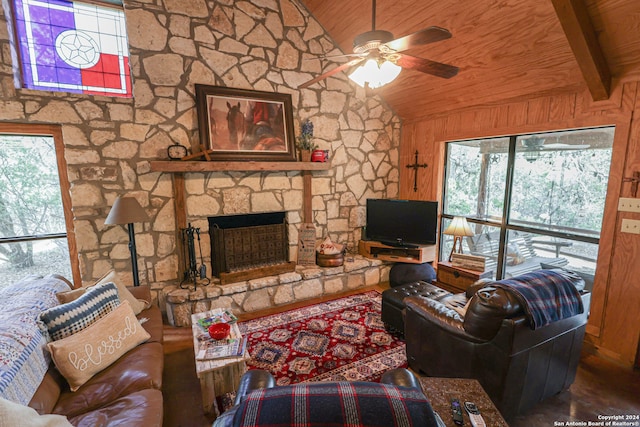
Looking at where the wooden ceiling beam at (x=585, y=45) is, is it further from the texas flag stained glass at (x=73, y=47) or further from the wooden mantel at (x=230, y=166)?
the texas flag stained glass at (x=73, y=47)

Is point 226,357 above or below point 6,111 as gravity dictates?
below

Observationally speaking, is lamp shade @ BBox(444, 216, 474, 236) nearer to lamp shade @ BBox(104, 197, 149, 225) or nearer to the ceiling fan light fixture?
the ceiling fan light fixture

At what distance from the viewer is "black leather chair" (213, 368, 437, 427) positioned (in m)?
0.81

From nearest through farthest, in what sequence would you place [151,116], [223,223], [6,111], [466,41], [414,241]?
[6,111] → [466,41] → [151,116] → [223,223] → [414,241]

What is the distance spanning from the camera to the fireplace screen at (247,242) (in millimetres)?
3590

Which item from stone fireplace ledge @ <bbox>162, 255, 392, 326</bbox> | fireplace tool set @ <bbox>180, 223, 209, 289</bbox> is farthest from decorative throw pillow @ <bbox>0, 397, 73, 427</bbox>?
fireplace tool set @ <bbox>180, 223, 209, 289</bbox>

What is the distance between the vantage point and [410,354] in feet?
7.99

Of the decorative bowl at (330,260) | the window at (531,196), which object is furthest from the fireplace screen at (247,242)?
the window at (531,196)

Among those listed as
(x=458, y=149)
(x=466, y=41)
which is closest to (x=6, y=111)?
(x=466, y=41)

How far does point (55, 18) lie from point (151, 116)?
1.20m

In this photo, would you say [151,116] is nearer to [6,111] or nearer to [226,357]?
[6,111]

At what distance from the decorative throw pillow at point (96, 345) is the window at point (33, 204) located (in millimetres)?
1668

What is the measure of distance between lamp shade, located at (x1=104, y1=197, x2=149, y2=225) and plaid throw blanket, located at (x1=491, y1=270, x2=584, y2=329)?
3003 mm

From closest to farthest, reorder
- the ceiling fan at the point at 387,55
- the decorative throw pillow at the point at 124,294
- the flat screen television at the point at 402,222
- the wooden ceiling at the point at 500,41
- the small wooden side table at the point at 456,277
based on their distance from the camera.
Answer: the ceiling fan at the point at 387,55 → the wooden ceiling at the point at 500,41 → the decorative throw pillow at the point at 124,294 → the small wooden side table at the point at 456,277 → the flat screen television at the point at 402,222
